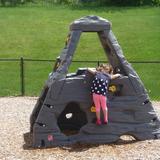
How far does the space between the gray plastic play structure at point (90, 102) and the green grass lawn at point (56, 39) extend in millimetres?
7110

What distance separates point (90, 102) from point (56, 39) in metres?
18.2

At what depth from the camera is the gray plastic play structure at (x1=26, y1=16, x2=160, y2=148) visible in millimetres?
10844

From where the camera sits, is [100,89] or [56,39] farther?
[56,39]

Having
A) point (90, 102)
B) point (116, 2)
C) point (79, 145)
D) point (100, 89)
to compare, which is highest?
point (100, 89)

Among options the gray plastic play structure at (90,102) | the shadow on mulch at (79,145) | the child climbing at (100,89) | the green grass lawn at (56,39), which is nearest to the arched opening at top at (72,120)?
the gray plastic play structure at (90,102)

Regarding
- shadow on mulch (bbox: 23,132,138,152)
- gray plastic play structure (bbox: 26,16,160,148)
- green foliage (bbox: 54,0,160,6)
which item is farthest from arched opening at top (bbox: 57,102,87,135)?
green foliage (bbox: 54,0,160,6)

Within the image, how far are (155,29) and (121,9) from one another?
823 cm

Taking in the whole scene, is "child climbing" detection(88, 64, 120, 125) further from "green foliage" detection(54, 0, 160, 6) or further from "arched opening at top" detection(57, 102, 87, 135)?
"green foliage" detection(54, 0, 160, 6)

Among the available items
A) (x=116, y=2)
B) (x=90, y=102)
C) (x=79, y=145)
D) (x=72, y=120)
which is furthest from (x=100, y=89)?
(x=116, y=2)

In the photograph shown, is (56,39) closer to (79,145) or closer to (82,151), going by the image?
(79,145)

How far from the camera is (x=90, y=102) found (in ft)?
36.1

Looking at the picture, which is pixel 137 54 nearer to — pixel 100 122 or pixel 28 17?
pixel 28 17

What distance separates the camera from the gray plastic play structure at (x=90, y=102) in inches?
427

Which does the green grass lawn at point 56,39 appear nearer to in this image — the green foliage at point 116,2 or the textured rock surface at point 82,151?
the green foliage at point 116,2
